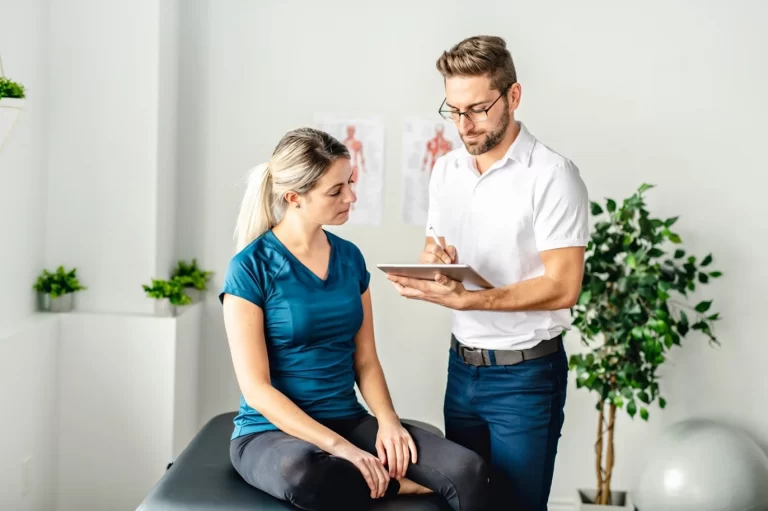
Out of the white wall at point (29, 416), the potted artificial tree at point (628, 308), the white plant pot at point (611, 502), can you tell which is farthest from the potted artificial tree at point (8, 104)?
the white plant pot at point (611, 502)

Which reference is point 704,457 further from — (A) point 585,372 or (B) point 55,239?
(B) point 55,239

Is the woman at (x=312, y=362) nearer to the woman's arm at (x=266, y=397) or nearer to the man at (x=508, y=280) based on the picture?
the woman's arm at (x=266, y=397)

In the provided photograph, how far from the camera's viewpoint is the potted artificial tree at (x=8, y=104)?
217 cm

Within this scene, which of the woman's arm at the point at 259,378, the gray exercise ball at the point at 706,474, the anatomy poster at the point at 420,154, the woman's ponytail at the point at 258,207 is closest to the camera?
the woman's arm at the point at 259,378

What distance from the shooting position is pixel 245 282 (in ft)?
6.25

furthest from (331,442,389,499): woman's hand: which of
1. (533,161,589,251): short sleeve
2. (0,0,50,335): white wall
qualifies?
(0,0,50,335): white wall

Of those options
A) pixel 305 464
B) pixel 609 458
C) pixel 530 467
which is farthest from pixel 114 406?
pixel 609 458

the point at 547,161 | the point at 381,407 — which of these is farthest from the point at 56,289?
the point at 547,161

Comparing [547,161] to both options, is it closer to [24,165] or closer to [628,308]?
[628,308]

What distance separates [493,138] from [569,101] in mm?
1316

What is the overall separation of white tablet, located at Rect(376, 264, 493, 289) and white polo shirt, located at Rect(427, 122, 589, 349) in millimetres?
112

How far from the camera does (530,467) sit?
195 centimetres

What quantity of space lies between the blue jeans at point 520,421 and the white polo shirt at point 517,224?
77 millimetres

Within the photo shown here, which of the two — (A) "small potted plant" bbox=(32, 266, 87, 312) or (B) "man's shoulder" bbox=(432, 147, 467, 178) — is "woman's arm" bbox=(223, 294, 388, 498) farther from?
(A) "small potted plant" bbox=(32, 266, 87, 312)
